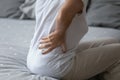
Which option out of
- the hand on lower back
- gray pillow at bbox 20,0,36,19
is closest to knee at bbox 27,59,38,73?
the hand on lower back

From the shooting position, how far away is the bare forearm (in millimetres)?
1179

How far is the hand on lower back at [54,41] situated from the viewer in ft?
3.97

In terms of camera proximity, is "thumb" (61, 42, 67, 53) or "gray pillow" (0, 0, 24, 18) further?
"gray pillow" (0, 0, 24, 18)

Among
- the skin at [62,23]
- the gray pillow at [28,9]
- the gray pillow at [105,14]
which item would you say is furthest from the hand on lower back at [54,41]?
the gray pillow at [28,9]

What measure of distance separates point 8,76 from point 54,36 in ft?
1.01

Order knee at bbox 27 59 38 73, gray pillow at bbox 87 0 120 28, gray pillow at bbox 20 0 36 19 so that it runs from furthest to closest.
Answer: gray pillow at bbox 20 0 36 19
gray pillow at bbox 87 0 120 28
knee at bbox 27 59 38 73

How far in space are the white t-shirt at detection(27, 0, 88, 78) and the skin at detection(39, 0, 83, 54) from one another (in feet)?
0.09

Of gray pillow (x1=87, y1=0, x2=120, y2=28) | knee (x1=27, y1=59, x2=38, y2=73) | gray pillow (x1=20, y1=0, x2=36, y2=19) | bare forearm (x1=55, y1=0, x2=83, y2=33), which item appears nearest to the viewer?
bare forearm (x1=55, y1=0, x2=83, y2=33)

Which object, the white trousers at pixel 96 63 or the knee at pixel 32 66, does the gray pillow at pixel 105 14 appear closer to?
the white trousers at pixel 96 63

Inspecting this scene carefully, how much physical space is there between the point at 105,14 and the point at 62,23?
80cm

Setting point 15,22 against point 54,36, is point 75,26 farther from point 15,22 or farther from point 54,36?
point 15,22

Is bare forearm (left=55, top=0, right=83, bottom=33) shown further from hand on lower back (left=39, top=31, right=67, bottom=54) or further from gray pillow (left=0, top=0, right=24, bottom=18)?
gray pillow (left=0, top=0, right=24, bottom=18)

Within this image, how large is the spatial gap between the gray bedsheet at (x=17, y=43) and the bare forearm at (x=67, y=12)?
0.27 meters

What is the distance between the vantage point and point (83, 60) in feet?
4.22
